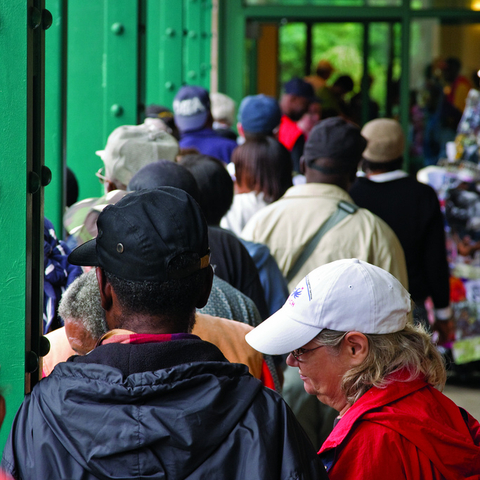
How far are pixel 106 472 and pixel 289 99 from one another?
19.2ft

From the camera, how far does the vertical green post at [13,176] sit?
1.67 metres

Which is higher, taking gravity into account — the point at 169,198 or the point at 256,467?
the point at 169,198

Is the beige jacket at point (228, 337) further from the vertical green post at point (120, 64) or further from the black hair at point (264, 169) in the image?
the vertical green post at point (120, 64)

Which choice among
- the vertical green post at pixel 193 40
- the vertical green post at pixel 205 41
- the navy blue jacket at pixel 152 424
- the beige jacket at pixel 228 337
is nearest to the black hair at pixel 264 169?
the beige jacket at pixel 228 337

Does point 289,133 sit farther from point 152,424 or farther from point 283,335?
point 152,424

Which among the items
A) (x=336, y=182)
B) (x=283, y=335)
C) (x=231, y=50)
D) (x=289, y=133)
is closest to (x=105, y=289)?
(x=283, y=335)

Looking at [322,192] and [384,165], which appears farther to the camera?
[384,165]

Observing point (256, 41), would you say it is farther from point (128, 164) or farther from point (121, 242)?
point (121, 242)

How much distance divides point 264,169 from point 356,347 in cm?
278

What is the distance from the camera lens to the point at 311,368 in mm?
1784

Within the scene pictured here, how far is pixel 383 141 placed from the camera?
4.44 meters

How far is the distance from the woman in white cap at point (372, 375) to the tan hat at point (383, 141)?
8.94ft

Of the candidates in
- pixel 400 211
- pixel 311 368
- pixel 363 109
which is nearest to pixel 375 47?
pixel 363 109

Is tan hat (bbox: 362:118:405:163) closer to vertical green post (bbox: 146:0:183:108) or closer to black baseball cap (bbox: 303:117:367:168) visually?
black baseball cap (bbox: 303:117:367:168)
